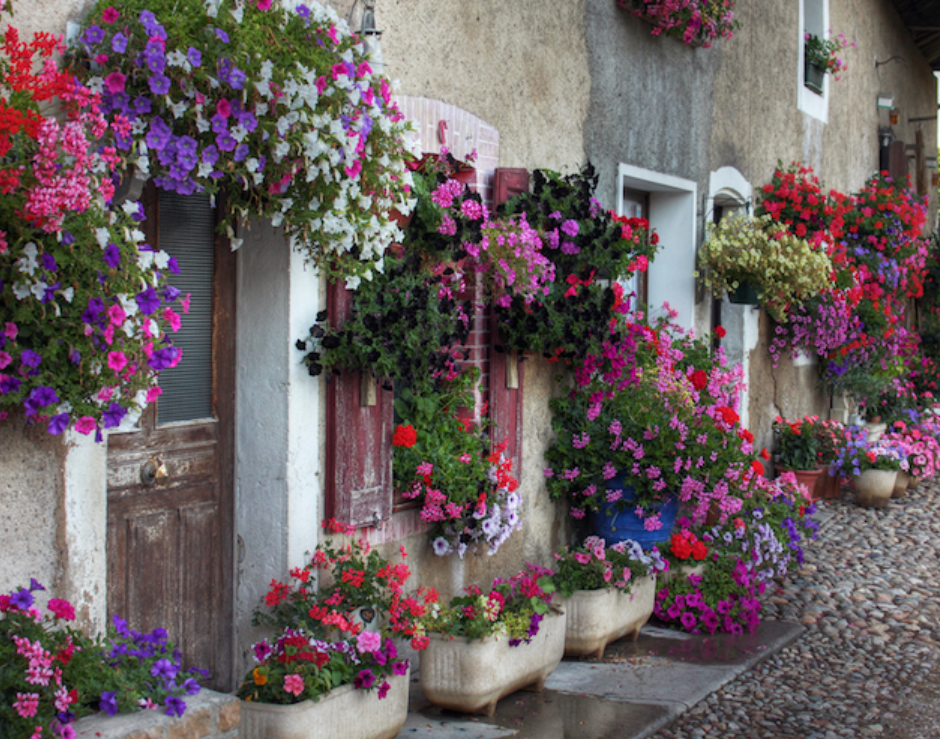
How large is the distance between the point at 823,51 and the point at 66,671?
8.52 meters

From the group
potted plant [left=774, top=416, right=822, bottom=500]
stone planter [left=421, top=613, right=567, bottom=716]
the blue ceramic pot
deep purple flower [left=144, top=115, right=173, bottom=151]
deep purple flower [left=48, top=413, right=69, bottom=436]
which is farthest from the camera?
potted plant [left=774, top=416, right=822, bottom=500]

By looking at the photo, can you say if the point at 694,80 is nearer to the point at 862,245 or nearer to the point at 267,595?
the point at 862,245

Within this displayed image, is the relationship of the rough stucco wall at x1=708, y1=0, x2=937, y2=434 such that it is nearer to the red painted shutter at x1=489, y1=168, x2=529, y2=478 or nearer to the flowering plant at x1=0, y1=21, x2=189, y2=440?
the red painted shutter at x1=489, y1=168, x2=529, y2=478

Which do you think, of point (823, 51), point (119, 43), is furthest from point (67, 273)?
point (823, 51)

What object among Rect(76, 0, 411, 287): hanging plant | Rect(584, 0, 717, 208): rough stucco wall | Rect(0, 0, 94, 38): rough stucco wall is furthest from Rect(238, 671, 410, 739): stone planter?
Rect(584, 0, 717, 208): rough stucco wall

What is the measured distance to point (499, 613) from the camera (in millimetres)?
3967

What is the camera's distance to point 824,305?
8.48 meters

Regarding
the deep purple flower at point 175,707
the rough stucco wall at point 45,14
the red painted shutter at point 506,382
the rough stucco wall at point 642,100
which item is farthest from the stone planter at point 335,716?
the rough stucco wall at point 642,100

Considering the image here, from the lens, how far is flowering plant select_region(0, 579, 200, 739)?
7.86 feet

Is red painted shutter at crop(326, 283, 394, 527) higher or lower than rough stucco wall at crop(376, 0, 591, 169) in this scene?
lower

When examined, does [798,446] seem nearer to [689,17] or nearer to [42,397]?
[689,17]

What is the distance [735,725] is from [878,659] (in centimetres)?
126

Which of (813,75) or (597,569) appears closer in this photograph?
(597,569)

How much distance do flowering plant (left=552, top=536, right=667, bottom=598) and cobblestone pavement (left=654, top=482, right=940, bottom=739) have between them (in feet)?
2.10
